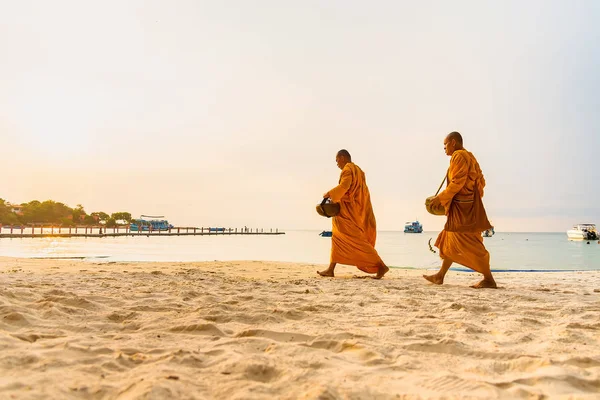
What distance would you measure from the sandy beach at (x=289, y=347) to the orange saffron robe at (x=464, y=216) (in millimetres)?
1284

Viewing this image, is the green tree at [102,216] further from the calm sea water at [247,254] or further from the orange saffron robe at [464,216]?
the orange saffron robe at [464,216]

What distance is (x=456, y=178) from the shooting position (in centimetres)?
527

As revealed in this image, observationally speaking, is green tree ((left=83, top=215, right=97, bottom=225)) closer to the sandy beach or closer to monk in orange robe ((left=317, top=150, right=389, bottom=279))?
monk in orange robe ((left=317, top=150, right=389, bottom=279))

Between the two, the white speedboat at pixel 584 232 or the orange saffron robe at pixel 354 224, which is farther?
the white speedboat at pixel 584 232

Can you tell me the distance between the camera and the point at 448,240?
17.6 feet

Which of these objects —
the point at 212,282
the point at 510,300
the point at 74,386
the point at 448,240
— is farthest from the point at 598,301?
the point at 74,386

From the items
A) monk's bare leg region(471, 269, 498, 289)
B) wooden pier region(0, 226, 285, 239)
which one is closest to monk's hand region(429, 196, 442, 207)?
monk's bare leg region(471, 269, 498, 289)

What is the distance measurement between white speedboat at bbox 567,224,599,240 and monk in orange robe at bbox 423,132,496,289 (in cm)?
6104

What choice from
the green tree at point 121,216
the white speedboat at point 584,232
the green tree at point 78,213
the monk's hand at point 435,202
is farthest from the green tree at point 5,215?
the white speedboat at point 584,232

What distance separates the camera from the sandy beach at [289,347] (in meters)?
1.66

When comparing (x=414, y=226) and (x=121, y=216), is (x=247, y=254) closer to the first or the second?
(x=121, y=216)

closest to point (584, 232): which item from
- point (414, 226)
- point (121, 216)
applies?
point (414, 226)

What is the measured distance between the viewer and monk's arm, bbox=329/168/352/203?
6.42 m

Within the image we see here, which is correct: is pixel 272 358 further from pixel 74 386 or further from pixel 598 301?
pixel 598 301
